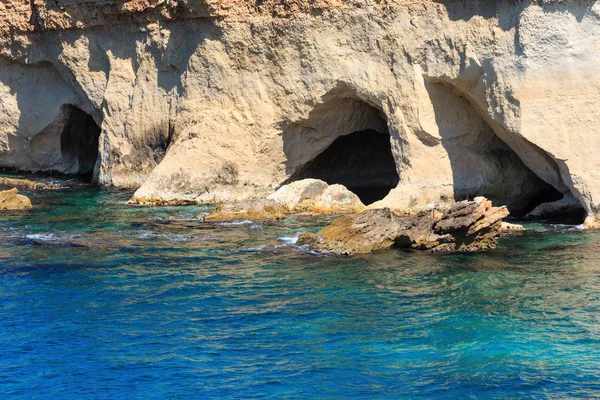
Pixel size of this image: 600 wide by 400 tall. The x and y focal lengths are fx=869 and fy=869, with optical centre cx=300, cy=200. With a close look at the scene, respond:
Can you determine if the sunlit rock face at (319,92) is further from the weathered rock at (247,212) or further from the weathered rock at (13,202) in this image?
the weathered rock at (13,202)

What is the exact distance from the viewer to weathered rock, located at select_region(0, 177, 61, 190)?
103 feet

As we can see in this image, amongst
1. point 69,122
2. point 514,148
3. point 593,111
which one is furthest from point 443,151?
point 69,122

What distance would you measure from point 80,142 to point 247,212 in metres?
15.1

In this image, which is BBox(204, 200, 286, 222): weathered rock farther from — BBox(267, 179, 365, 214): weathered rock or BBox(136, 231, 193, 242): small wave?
BBox(136, 231, 193, 242): small wave

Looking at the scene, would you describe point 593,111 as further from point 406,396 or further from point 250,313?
point 406,396

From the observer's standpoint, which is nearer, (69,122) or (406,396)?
(406,396)

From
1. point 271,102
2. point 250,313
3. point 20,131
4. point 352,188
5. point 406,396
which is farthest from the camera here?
point 20,131

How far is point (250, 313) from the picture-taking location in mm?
15180

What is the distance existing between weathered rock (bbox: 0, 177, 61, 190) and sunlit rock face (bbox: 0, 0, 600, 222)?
2120 millimetres

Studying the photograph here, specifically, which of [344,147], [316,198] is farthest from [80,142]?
[316,198]

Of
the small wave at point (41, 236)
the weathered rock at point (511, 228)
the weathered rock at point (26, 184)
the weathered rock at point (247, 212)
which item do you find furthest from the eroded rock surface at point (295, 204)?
the weathered rock at point (26, 184)

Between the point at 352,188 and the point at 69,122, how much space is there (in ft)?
41.9

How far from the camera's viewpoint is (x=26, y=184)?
31.7m

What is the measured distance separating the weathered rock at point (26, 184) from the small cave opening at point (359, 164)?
9693mm
